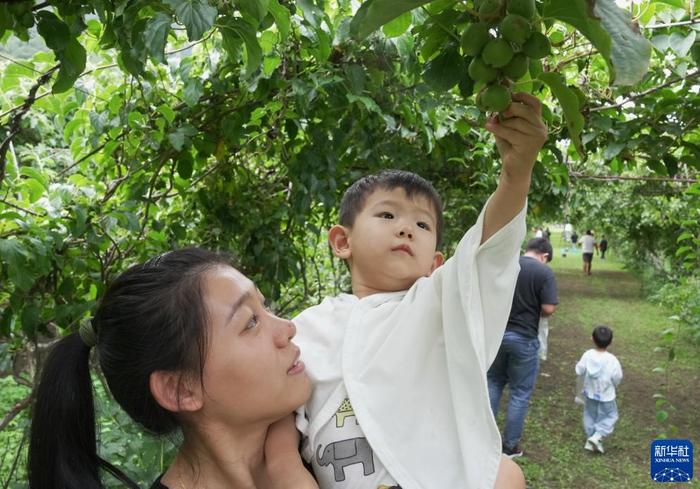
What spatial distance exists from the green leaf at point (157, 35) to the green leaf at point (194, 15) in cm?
13

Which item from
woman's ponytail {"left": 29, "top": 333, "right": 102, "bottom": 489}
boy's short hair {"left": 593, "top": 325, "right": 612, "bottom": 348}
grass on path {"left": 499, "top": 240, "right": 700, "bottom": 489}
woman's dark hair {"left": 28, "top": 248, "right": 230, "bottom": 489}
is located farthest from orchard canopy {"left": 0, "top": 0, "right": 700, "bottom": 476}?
grass on path {"left": 499, "top": 240, "right": 700, "bottom": 489}

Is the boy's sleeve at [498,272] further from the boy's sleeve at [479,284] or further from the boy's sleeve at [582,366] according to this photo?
the boy's sleeve at [582,366]

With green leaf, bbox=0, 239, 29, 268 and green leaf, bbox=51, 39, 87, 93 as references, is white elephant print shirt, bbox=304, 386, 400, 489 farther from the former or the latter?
green leaf, bbox=0, 239, 29, 268

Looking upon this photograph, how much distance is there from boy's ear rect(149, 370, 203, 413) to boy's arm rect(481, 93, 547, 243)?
1.85ft

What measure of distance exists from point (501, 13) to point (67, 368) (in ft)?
3.24

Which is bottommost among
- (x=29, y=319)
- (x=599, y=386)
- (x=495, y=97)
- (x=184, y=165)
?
(x=599, y=386)

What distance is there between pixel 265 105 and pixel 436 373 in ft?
5.05

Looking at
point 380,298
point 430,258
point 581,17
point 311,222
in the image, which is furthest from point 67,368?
point 311,222

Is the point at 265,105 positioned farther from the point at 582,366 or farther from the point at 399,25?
the point at 582,366

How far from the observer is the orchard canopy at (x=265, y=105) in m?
0.87

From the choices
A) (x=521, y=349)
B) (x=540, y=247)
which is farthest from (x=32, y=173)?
(x=540, y=247)

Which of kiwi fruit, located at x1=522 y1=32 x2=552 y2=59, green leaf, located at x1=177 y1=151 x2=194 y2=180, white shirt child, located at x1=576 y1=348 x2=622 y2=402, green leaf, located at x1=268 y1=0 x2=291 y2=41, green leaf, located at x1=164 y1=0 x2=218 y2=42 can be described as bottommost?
white shirt child, located at x1=576 y1=348 x2=622 y2=402

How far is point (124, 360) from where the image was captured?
112cm

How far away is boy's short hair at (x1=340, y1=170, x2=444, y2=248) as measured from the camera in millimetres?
1330
